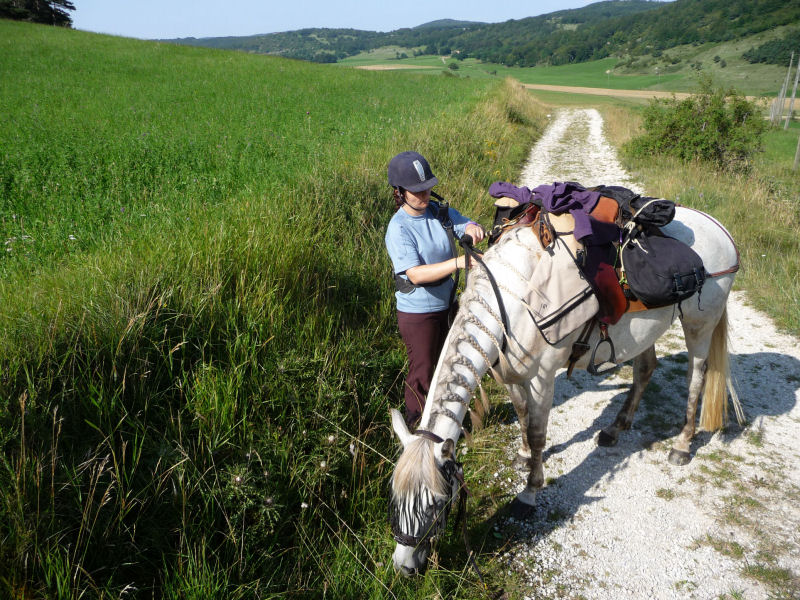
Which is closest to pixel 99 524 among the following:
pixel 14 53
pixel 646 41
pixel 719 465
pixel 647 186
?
pixel 719 465

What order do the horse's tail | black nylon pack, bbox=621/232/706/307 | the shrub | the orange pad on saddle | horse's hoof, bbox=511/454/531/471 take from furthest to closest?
the shrub < the horse's tail < horse's hoof, bbox=511/454/531/471 < the orange pad on saddle < black nylon pack, bbox=621/232/706/307

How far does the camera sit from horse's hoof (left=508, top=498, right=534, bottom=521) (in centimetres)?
306

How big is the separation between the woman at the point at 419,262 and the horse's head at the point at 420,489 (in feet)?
3.40

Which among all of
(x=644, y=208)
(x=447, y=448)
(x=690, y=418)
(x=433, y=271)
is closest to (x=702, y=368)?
(x=690, y=418)

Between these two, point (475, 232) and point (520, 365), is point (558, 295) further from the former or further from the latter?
point (475, 232)

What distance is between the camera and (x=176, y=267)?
10.1 feet

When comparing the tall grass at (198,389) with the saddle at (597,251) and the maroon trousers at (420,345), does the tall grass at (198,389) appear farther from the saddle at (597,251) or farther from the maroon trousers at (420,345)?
the saddle at (597,251)

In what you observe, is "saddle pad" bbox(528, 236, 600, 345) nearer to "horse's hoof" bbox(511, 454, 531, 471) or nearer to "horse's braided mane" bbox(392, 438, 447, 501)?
"horse's braided mane" bbox(392, 438, 447, 501)

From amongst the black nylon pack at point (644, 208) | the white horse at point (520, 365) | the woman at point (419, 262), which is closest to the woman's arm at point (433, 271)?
the woman at point (419, 262)

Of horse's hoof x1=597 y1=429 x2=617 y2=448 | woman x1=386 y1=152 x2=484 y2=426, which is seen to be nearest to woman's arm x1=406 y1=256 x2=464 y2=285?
woman x1=386 y1=152 x2=484 y2=426

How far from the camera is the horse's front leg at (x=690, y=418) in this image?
3537 millimetres

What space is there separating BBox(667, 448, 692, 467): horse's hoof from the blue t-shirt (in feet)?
7.16

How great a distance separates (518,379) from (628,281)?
0.97 meters

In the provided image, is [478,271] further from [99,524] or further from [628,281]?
[99,524]
